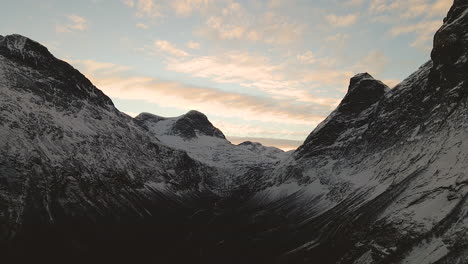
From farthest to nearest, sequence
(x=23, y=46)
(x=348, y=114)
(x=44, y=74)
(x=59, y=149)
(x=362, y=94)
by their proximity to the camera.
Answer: (x=362, y=94)
(x=23, y=46)
(x=348, y=114)
(x=44, y=74)
(x=59, y=149)

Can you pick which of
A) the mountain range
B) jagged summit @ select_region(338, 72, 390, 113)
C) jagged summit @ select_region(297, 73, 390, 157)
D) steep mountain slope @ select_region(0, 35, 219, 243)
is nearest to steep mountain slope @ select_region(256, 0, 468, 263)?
the mountain range

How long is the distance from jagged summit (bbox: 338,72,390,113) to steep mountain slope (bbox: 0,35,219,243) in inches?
3764

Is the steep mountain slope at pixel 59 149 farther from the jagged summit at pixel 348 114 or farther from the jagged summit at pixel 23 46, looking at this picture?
the jagged summit at pixel 348 114

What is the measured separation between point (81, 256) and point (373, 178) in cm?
7449

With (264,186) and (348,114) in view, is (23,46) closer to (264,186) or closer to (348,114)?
(264,186)

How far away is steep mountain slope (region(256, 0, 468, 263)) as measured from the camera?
2034 inches

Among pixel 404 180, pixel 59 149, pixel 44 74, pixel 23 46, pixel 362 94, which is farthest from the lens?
pixel 362 94

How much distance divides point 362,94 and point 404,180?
103256 millimetres

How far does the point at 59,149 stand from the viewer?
12706 cm

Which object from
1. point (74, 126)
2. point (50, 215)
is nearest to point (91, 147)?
point (74, 126)

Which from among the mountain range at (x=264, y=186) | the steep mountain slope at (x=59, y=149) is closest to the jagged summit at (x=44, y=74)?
the steep mountain slope at (x=59, y=149)

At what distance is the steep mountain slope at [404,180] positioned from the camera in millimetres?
51656

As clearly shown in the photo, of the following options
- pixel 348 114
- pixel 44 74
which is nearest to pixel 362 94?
pixel 348 114

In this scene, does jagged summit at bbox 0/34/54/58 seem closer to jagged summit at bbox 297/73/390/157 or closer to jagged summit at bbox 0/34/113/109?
jagged summit at bbox 0/34/113/109
